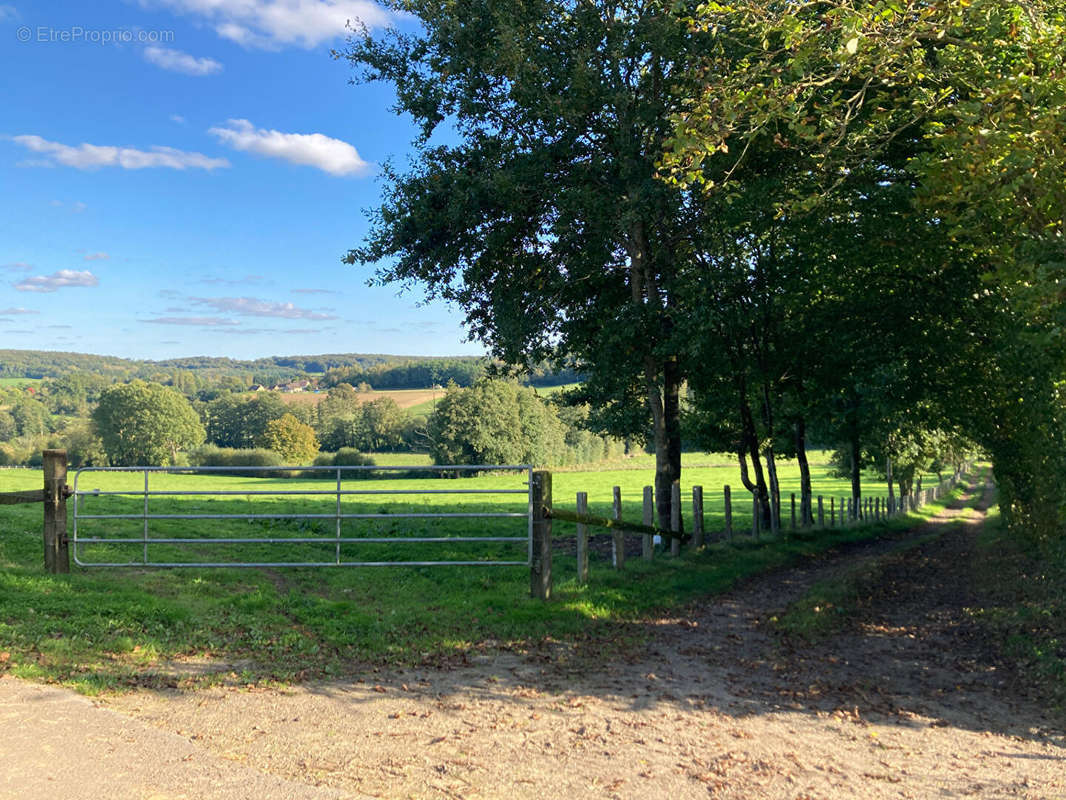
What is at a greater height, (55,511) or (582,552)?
(55,511)

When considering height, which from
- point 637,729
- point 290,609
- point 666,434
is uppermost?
point 666,434

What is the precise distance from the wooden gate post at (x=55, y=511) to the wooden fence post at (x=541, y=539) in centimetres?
558

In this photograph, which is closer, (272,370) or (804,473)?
(804,473)

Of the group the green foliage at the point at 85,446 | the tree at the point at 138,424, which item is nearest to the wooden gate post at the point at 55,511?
the tree at the point at 138,424

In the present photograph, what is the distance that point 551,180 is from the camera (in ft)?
45.9

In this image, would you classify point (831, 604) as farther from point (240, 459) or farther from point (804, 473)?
point (240, 459)

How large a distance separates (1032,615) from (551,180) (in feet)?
32.4

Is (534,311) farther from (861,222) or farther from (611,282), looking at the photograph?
(861,222)

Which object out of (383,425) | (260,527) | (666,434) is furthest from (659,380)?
(383,425)

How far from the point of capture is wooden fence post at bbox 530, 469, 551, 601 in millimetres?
9047

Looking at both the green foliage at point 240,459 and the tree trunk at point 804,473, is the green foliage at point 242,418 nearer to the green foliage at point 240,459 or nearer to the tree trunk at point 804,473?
the green foliage at point 240,459

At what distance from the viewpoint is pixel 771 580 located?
13.0 metres

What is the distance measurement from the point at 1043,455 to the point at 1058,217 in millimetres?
4943

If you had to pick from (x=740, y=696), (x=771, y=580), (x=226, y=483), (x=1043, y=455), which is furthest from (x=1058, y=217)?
(x=226, y=483)
